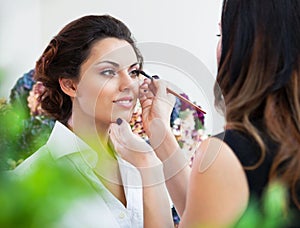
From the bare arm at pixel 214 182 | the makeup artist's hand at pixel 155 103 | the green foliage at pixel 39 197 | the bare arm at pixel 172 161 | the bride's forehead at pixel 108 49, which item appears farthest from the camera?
the bride's forehead at pixel 108 49

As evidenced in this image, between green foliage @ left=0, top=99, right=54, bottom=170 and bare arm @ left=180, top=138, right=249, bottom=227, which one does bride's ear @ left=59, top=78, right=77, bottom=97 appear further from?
green foliage @ left=0, top=99, right=54, bottom=170

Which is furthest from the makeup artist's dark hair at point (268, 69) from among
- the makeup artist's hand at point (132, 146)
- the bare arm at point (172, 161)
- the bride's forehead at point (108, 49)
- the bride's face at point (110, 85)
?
the bride's forehead at point (108, 49)

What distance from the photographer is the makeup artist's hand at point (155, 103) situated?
43.4 inches

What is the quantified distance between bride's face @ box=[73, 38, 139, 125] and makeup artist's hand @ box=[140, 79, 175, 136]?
27 mm

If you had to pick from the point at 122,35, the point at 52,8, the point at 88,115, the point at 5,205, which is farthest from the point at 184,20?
the point at 5,205

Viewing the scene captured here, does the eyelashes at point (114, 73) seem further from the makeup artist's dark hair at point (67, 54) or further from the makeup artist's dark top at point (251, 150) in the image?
the makeup artist's dark top at point (251, 150)

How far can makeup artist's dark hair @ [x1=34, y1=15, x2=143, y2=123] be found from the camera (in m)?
1.39

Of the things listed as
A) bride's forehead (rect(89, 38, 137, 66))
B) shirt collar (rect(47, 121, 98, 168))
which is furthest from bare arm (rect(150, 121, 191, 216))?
shirt collar (rect(47, 121, 98, 168))

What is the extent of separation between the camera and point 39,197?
0.12 meters

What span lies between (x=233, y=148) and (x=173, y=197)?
41cm

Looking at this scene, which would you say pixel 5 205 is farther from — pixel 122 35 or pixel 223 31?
pixel 122 35

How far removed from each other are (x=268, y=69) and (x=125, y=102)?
0.48 metres

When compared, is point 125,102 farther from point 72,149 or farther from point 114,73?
point 72,149

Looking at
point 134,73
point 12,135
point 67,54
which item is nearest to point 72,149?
point 12,135
